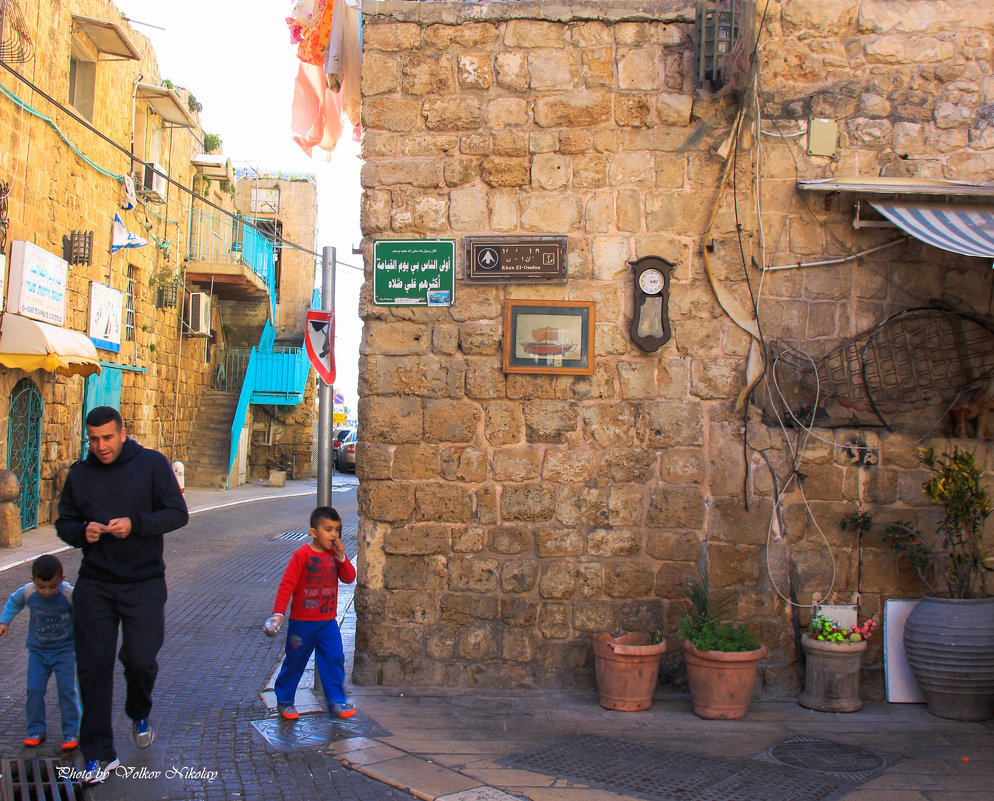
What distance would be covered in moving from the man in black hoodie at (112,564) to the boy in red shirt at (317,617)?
34.5 inches

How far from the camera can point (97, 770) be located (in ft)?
13.5

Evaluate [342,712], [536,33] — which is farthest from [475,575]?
[536,33]

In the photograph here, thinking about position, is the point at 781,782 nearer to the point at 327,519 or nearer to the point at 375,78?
the point at 327,519

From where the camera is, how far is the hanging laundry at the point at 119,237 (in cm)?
1630

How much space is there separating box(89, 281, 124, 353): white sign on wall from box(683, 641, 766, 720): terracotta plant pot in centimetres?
1305

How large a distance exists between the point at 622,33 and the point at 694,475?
301 cm

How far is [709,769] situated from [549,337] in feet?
9.21

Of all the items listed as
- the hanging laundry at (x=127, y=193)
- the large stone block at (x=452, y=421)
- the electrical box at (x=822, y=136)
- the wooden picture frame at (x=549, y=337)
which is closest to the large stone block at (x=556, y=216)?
the wooden picture frame at (x=549, y=337)

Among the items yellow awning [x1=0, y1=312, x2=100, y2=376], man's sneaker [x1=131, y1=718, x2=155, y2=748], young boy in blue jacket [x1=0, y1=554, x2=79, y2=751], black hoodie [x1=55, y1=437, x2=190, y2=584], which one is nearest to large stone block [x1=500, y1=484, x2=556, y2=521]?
black hoodie [x1=55, y1=437, x2=190, y2=584]

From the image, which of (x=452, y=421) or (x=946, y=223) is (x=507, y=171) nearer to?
(x=452, y=421)

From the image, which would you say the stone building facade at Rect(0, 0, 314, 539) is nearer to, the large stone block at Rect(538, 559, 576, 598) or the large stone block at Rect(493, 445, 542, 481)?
the large stone block at Rect(493, 445, 542, 481)

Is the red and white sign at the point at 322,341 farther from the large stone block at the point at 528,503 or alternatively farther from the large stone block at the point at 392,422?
the large stone block at the point at 528,503

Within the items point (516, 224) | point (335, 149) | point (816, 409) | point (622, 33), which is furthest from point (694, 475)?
point (335, 149)

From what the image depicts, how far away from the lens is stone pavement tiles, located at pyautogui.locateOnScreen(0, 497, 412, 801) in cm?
411
